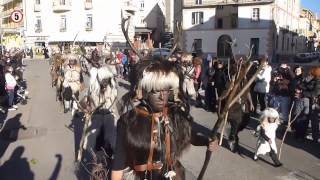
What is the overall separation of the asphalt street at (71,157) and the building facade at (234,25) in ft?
135

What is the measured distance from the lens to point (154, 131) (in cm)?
330

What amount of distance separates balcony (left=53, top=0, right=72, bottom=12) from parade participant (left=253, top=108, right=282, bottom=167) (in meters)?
54.0

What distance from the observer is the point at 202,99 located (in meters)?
16.1

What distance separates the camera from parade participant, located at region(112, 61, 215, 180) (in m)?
3.30

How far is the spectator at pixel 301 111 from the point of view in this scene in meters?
9.76

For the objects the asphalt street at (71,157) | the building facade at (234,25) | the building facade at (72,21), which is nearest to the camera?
the asphalt street at (71,157)

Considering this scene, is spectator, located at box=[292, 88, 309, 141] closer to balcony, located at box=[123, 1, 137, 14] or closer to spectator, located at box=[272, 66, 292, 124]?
spectator, located at box=[272, 66, 292, 124]

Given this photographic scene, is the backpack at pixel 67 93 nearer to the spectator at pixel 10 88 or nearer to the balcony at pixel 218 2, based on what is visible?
the spectator at pixel 10 88

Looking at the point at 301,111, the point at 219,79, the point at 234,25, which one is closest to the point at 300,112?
the point at 301,111

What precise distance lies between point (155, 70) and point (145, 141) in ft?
1.75

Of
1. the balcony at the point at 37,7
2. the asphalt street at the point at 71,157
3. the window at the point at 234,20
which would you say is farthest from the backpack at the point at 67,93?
the balcony at the point at 37,7

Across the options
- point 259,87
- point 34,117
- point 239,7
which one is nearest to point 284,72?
point 259,87

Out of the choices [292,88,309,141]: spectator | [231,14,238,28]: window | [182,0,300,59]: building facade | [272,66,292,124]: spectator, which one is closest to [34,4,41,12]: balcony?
[182,0,300,59]: building facade

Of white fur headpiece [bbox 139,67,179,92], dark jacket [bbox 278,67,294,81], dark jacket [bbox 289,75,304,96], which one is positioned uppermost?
white fur headpiece [bbox 139,67,179,92]
